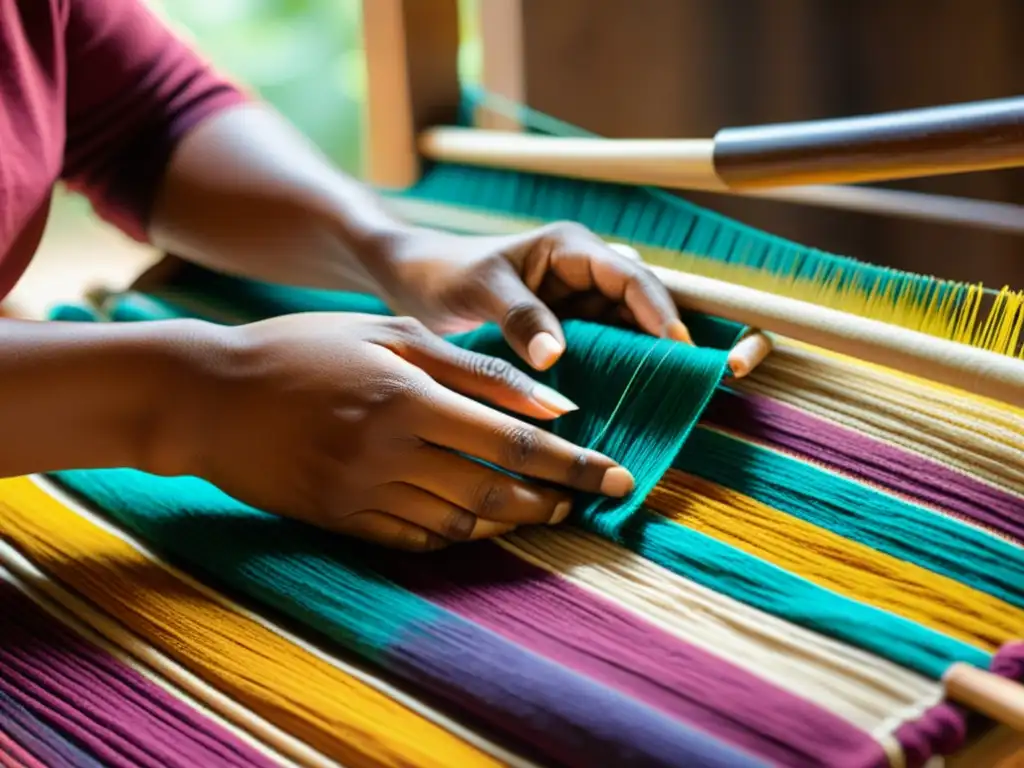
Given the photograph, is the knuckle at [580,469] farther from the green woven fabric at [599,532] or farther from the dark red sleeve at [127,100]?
the dark red sleeve at [127,100]

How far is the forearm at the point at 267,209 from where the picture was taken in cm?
88

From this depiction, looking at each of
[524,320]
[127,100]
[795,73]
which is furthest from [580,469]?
[795,73]

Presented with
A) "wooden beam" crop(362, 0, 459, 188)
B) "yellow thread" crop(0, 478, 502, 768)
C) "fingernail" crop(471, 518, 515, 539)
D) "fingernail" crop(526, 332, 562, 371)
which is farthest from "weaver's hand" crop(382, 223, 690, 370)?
"wooden beam" crop(362, 0, 459, 188)

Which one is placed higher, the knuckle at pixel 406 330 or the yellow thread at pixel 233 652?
the knuckle at pixel 406 330

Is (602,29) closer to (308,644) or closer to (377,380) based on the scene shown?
(377,380)

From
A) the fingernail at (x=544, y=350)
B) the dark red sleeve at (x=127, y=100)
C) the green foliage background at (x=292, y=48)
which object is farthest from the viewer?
the green foliage background at (x=292, y=48)

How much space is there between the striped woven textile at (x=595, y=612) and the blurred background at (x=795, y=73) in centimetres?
61

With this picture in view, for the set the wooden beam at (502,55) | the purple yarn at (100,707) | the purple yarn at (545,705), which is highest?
the wooden beam at (502,55)

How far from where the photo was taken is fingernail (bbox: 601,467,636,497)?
627 millimetres

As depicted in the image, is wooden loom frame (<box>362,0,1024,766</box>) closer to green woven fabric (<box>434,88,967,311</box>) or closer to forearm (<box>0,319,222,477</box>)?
green woven fabric (<box>434,88,967,311</box>)

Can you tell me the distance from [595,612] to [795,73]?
916mm

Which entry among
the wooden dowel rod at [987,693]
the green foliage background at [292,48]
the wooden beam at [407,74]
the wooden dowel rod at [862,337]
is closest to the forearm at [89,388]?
the wooden dowel rod at [862,337]

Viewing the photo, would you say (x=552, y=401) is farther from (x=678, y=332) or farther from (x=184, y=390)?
(x=184, y=390)

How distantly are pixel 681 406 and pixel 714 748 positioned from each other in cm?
24
